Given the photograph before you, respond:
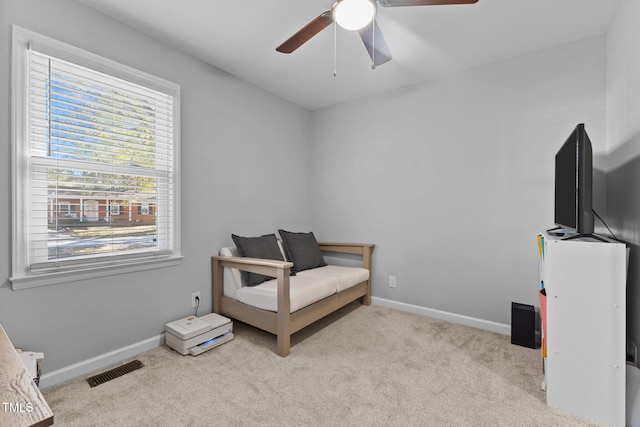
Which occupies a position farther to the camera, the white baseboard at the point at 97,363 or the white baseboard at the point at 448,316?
the white baseboard at the point at 448,316

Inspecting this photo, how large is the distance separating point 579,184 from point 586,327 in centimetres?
74

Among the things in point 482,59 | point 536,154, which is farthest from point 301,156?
point 536,154

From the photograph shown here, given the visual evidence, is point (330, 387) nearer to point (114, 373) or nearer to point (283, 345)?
point (283, 345)

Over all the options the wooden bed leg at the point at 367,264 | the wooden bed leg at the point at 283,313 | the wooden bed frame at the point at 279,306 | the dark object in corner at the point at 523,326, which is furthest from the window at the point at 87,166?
the dark object in corner at the point at 523,326

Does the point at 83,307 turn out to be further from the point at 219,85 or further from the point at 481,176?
the point at 481,176

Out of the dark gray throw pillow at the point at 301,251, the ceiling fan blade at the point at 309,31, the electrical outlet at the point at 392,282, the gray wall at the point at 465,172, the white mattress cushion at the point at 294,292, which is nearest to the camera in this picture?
the ceiling fan blade at the point at 309,31

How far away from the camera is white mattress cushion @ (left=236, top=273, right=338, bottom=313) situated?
7.38 ft

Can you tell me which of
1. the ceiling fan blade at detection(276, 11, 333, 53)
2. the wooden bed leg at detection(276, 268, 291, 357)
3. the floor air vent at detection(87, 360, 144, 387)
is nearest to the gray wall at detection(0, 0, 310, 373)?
the floor air vent at detection(87, 360, 144, 387)

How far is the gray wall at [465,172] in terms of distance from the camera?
237 cm

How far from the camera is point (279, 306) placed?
85.7 inches

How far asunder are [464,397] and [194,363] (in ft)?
5.68

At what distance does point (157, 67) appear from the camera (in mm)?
2301

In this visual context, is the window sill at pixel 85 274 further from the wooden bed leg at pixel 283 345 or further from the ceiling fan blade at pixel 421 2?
the ceiling fan blade at pixel 421 2

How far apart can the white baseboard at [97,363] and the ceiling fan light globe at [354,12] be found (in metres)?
2.50
